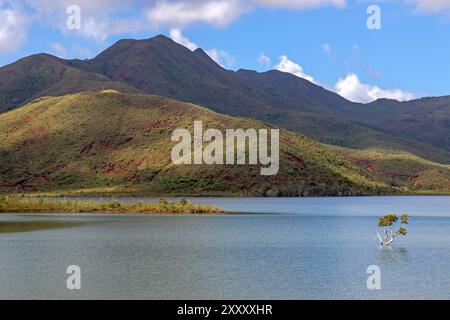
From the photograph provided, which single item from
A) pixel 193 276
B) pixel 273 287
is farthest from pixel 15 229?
pixel 273 287

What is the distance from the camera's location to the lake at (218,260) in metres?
43.4

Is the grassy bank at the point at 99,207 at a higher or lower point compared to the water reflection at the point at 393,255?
higher

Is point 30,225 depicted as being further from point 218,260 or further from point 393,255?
point 393,255

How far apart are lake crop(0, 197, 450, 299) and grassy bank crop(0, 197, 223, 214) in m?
22.1

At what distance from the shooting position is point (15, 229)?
86312 mm

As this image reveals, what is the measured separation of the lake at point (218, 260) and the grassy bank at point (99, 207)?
22.1 metres

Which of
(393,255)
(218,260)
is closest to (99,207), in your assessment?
(218,260)

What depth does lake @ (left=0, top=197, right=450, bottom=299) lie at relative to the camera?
43.4 meters

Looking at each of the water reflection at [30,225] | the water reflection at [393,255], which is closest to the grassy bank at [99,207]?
the water reflection at [30,225]

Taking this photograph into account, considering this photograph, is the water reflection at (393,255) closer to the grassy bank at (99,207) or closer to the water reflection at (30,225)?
the water reflection at (30,225)

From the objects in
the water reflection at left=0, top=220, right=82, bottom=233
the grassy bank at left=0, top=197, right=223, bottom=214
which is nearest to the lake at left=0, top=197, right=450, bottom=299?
the water reflection at left=0, top=220, right=82, bottom=233

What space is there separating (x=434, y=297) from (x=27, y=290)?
78.8 feet

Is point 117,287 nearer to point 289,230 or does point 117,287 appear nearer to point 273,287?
point 273,287

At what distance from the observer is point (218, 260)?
188 feet
